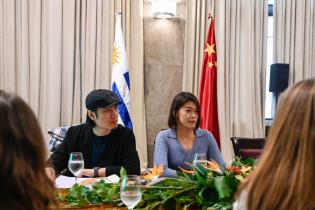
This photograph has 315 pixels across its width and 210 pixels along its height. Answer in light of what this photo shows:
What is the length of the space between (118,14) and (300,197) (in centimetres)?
338

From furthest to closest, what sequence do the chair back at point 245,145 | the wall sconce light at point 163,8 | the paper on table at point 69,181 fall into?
the wall sconce light at point 163,8, the chair back at point 245,145, the paper on table at point 69,181

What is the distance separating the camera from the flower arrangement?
159 centimetres

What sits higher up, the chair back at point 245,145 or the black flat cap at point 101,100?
the black flat cap at point 101,100

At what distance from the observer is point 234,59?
4.35 m

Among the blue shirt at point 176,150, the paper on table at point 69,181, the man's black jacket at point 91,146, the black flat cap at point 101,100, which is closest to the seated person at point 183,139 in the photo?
the blue shirt at point 176,150

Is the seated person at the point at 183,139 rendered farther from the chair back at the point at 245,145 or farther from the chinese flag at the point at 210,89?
the chinese flag at the point at 210,89

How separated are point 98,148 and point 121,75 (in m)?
1.42

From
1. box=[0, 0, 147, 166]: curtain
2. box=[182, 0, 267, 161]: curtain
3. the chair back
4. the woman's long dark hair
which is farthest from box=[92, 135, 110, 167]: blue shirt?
box=[182, 0, 267, 161]: curtain

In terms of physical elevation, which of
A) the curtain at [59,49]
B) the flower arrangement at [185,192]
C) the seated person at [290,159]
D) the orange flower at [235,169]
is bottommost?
the flower arrangement at [185,192]

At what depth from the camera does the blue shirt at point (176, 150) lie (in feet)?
8.94

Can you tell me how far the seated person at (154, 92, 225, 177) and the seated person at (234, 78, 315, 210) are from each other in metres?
1.73

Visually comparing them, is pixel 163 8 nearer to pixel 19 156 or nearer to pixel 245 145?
pixel 245 145

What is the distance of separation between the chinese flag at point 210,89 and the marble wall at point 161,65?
31 centimetres

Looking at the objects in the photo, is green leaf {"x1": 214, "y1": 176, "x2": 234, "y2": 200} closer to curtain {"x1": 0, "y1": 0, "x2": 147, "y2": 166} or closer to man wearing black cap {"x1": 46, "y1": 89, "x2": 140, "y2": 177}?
man wearing black cap {"x1": 46, "y1": 89, "x2": 140, "y2": 177}
